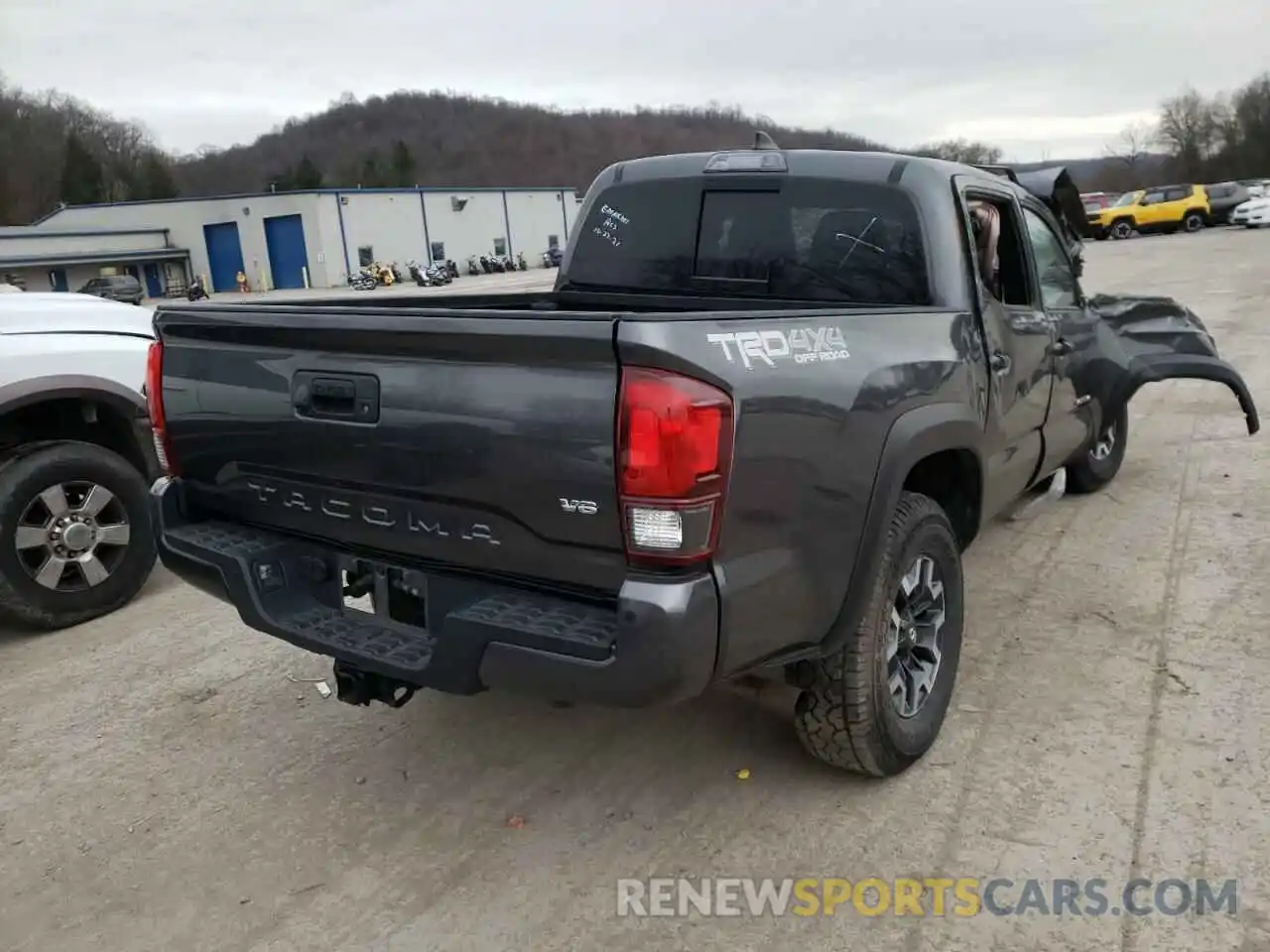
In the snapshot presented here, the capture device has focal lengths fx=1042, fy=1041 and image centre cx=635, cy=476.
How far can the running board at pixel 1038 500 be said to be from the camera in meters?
6.08

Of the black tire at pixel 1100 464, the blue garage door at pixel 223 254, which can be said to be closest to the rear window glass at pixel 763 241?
the black tire at pixel 1100 464

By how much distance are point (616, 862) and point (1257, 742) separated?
85.9 inches

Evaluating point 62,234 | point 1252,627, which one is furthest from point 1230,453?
point 62,234

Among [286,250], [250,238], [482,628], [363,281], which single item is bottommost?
[363,281]

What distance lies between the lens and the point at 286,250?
187ft

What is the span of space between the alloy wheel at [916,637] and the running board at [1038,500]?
2.74 meters

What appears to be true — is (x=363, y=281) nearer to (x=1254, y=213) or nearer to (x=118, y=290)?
(x=118, y=290)

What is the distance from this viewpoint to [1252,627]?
4.35 metres

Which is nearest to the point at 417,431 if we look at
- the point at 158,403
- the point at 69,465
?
the point at 158,403

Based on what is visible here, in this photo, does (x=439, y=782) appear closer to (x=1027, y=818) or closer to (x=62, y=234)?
(x=1027, y=818)

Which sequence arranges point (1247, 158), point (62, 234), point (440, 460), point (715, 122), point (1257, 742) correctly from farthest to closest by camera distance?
point (715, 122), point (1247, 158), point (62, 234), point (1257, 742), point (440, 460)

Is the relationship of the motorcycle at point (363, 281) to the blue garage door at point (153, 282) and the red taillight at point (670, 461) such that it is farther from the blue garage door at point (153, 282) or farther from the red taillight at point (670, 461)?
the red taillight at point (670, 461)

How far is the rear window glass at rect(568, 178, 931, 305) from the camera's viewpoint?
3.84 m

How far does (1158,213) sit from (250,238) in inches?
1777
